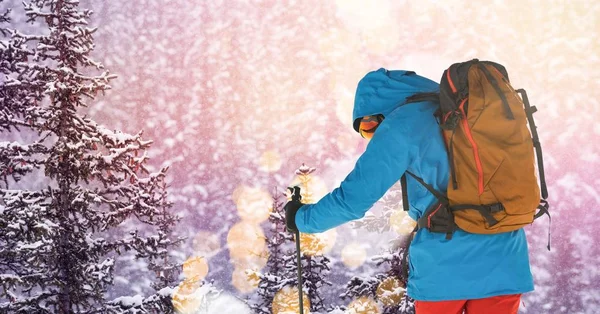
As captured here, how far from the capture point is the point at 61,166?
36.7 ft

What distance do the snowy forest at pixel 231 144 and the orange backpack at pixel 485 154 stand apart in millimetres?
8249

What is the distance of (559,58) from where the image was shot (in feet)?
484

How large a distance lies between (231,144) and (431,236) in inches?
5006

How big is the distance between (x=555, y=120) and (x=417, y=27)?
52.2m

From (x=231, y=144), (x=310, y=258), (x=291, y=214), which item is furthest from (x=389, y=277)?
(x=231, y=144)

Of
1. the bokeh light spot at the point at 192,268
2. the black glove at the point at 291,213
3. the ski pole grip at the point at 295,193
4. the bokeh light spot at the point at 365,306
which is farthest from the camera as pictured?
the bokeh light spot at the point at 192,268

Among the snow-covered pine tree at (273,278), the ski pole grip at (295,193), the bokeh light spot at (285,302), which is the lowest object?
the ski pole grip at (295,193)

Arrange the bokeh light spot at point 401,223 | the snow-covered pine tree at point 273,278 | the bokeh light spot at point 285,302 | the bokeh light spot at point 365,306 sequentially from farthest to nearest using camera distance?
the bokeh light spot at point 285,302, the snow-covered pine tree at point 273,278, the bokeh light spot at point 365,306, the bokeh light spot at point 401,223

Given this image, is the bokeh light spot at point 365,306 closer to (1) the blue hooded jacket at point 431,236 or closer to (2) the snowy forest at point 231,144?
(2) the snowy forest at point 231,144

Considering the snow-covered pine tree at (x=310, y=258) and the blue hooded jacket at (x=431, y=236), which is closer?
the blue hooded jacket at (x=431, y=236)

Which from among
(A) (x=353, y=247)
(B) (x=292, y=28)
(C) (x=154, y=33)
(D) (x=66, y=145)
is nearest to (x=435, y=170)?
(D) (x=66, y=145)

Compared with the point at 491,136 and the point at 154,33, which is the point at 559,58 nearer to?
the point at 154,33

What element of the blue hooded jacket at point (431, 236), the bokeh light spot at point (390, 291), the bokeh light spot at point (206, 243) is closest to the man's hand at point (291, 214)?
the blue hooded jacket at point (431, 236)

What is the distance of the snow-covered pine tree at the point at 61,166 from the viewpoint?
429 inches
